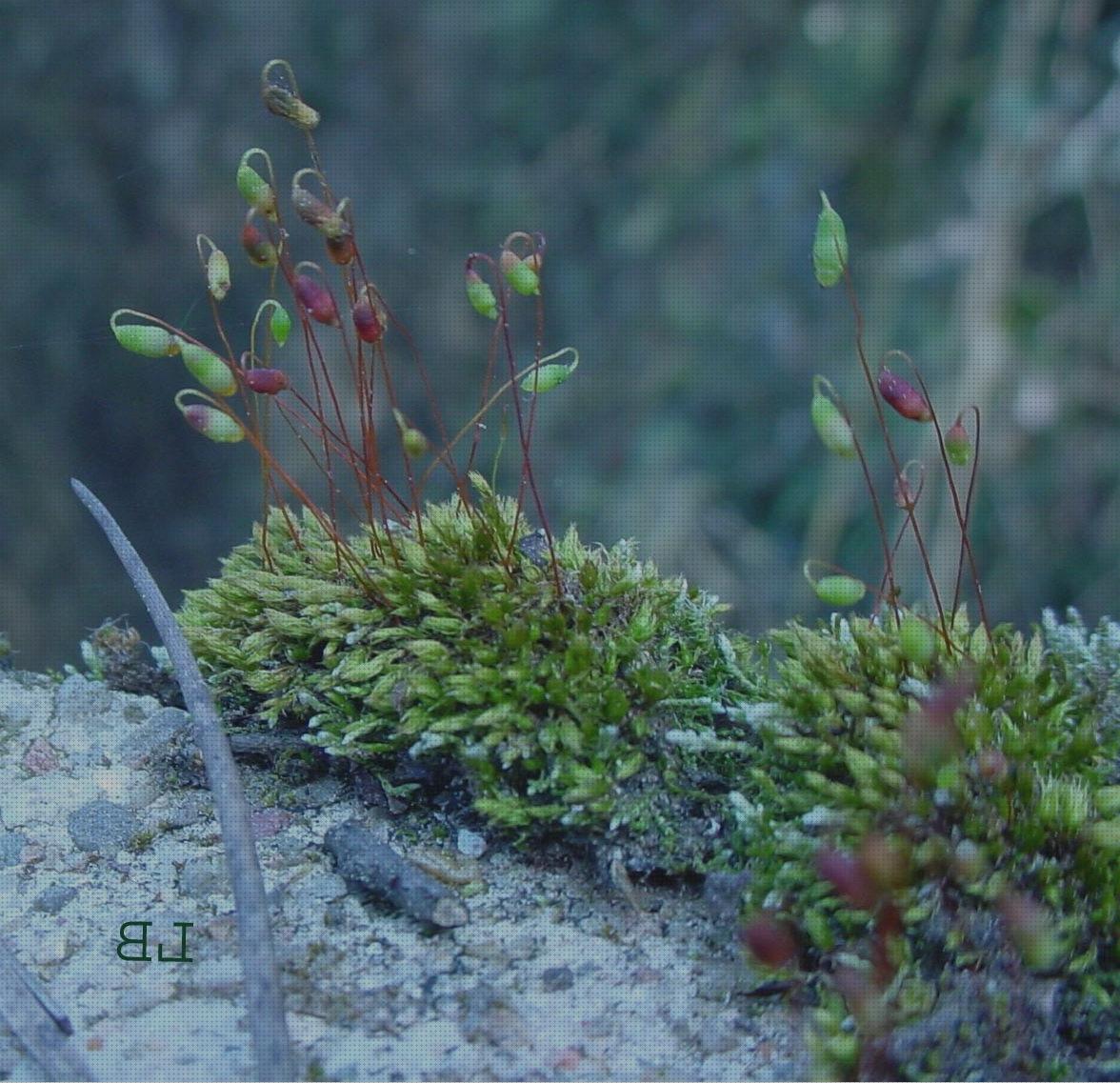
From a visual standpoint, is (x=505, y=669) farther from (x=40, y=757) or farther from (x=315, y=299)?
(x=40, y=757)

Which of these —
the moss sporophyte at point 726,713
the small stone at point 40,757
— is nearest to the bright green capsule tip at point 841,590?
the moss sporophyte at point 726,713

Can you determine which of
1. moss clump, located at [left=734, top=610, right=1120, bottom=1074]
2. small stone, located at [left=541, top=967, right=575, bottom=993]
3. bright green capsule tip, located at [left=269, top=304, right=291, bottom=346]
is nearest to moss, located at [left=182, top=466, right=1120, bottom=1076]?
moss clump, located at [left=734, top=610, right=1120, bottom=1074]

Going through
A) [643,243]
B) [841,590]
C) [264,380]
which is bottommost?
[841,590]

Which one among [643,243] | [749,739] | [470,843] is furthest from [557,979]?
[643,243]

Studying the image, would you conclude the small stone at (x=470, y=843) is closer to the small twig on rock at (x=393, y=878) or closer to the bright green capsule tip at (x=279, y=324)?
the small twig on rock at (x=393, y=878)

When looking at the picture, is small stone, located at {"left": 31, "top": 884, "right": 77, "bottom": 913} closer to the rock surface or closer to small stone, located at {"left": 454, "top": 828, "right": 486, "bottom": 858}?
the rock surface

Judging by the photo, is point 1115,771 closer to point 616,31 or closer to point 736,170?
point 736,170
